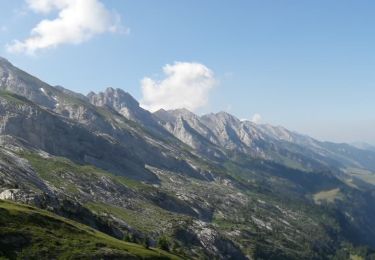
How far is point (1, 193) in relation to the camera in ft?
465

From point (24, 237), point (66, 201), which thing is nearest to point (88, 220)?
point (66, 201)

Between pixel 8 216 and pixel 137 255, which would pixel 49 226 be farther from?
pixel 137 255

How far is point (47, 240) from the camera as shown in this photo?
89.9m

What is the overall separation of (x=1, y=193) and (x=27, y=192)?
7.43 meters

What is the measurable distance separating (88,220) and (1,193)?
2938cm

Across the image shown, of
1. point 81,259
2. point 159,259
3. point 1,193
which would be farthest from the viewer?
point 1,193

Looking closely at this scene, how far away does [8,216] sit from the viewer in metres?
94.3

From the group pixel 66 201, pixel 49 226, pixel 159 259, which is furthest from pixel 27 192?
pixel 159 259

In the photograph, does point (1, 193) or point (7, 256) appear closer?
point (7, 256)

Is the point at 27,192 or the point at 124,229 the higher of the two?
the point at 27,192

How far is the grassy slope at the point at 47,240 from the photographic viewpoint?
8412 cm

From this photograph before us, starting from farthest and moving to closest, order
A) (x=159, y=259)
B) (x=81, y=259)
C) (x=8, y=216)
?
1. (x=159, y=259)
2. (x=8, y=216)
3. (x=81, y=259)

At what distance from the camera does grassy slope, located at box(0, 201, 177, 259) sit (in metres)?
84.1

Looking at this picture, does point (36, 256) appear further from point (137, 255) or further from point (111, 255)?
point (137, 255)
